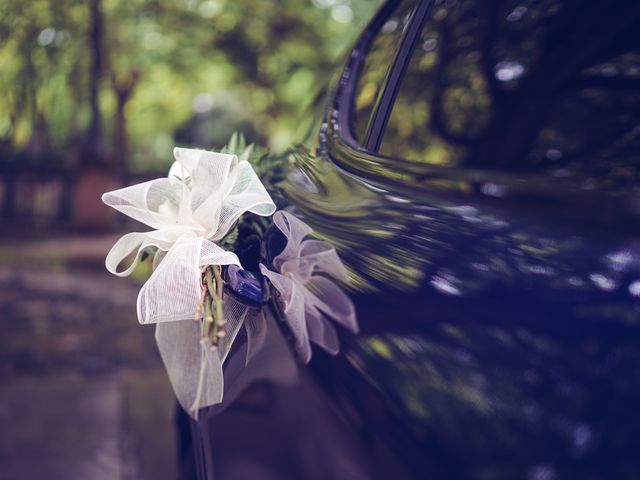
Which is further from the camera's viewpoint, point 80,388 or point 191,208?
point 80,388

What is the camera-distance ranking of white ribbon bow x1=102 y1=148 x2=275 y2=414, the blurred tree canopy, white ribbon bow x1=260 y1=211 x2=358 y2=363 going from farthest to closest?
1. the blurred tree canopy
2. white ribbon bow x1=102 y1=148 x2=275 y2=414
3. white ribbon bow x1=260 y1=211 x2=358 y2=363

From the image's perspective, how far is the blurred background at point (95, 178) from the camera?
11.0 feet

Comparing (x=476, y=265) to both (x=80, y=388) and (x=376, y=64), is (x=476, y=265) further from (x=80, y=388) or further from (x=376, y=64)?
(x=80, y=388)

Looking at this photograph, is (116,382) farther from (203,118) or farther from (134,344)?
(203,118)

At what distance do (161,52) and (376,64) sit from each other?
11.8 meters

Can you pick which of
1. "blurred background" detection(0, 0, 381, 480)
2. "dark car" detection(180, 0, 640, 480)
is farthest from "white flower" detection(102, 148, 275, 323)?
"blurred background" detection(0, 0, 381, 480)

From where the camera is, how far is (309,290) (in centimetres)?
113

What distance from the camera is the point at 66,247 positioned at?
10141 millimetres

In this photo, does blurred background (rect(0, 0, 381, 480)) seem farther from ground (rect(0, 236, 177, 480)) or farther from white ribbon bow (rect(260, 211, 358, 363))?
white ribbon bow (rect(260, 211, 358, 363))

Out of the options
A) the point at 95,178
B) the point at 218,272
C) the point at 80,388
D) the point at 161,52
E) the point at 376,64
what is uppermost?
the point at 376,64

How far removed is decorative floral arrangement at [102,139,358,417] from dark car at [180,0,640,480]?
0.05 m

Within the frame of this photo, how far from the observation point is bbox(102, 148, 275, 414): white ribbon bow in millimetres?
1328

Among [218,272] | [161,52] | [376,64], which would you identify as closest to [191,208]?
[218,272]

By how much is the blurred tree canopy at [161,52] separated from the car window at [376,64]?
6.48 meters
